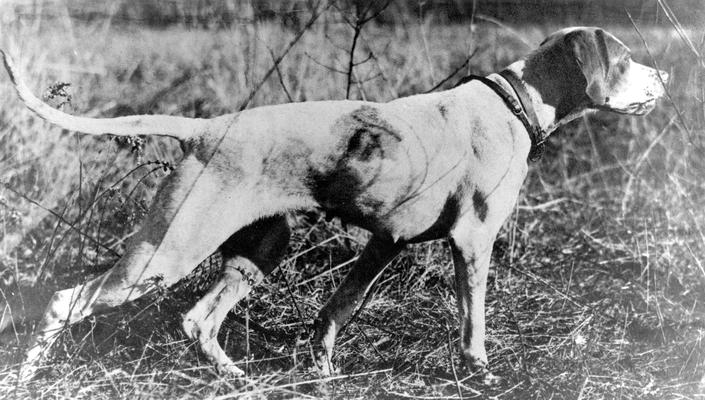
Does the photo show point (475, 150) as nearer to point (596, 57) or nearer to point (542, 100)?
point (542, 100)

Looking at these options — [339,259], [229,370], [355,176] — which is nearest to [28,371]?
[229,370]

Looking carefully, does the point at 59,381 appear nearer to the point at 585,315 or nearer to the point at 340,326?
the point at 340,326

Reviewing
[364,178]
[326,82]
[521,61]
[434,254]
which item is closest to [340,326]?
[364,178]

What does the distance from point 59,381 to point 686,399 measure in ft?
8.70

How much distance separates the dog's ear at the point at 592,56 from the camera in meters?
3.41

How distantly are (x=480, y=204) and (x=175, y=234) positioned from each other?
4.33 feet

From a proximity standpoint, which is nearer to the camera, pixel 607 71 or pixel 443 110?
pixel 443 110

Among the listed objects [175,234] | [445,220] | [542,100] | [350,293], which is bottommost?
[350,293]

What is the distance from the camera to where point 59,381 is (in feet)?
9.64

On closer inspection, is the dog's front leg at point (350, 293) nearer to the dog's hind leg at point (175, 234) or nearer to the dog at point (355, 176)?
the dog at point (355, 176)

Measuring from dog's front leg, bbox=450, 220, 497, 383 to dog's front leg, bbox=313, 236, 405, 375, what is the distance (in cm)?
35

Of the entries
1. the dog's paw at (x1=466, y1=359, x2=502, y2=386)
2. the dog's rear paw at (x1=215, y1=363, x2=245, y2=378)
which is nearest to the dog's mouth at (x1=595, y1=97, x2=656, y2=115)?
the dog's paw at (x1=466, y1=359, x2=502, y2=386)

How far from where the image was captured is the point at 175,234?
2861 millimetres

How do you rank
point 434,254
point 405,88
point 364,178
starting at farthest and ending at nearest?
point 405,88
point 434,254
point 364,178
